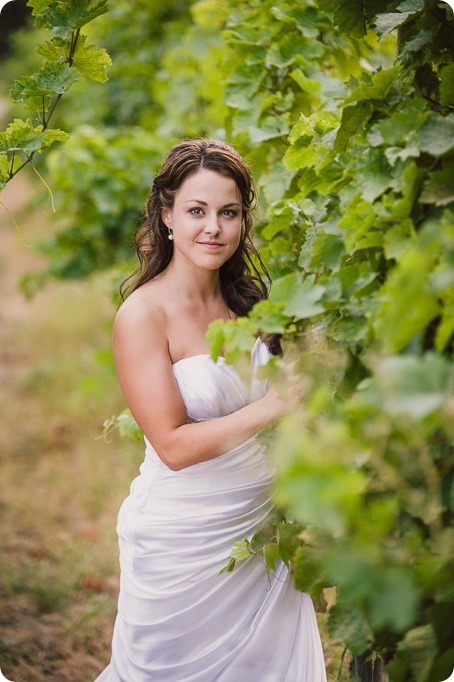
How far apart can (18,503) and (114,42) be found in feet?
13.3

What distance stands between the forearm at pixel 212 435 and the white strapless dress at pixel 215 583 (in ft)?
0.43

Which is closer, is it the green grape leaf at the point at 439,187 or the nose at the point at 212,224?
the green grape leaf at the point at 439,187

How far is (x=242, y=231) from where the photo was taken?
93.5 inches

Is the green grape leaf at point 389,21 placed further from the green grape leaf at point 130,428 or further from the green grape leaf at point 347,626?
the green grape leaf at point 130,428

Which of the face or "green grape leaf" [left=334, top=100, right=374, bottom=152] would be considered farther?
the face

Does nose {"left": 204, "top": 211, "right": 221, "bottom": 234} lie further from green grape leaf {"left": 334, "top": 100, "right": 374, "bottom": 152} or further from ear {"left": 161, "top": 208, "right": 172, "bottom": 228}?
green grape leaf {"left": 334, "top": 100, "right": 374, "bottom": 152}

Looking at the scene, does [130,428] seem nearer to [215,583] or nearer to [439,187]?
[215,583]

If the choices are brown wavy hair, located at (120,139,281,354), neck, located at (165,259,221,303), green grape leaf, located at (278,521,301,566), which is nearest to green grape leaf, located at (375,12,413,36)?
brown wavy hair, located at (120,139,281,354)

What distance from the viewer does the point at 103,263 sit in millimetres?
6352

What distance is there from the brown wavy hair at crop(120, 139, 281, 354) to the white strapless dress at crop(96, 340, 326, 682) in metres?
0.36

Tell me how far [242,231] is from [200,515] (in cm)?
89

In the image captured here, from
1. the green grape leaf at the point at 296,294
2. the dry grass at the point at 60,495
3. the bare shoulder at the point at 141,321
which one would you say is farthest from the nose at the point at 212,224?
the dry grass at the point at 60,495

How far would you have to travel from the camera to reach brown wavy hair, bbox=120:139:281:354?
2.24 meters

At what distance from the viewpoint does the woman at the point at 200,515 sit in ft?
6.91
